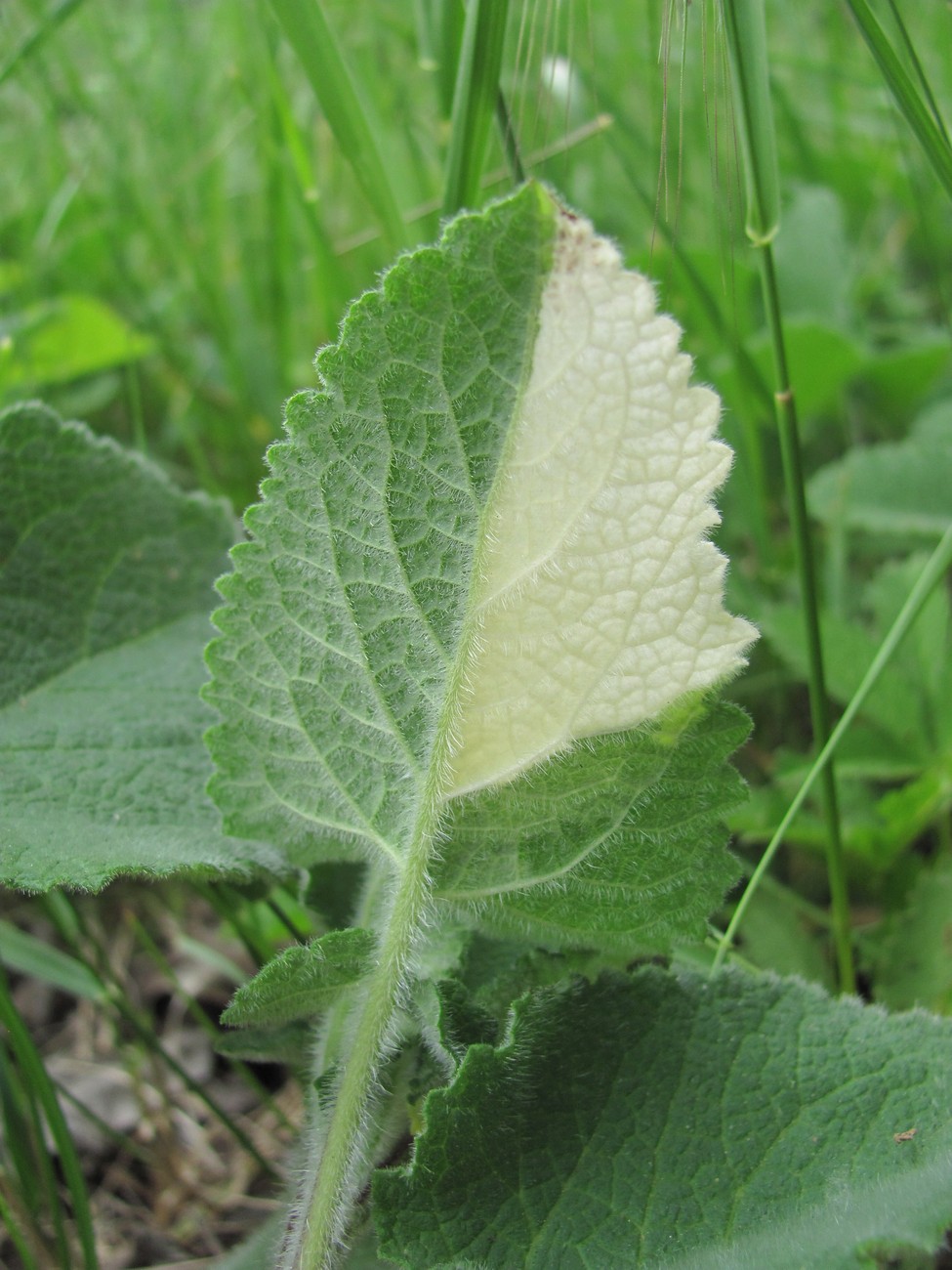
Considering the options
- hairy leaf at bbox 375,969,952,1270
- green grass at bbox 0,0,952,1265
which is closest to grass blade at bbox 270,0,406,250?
green grass at bbox 0,0,952,1265

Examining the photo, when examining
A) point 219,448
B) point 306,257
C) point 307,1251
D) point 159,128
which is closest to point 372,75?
point 306,257

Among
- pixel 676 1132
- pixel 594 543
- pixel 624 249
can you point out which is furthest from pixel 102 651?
pixel 624 249

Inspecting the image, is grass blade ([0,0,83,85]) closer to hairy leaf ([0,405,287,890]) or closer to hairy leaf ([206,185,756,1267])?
hairy leaf ([0,405,287,890])

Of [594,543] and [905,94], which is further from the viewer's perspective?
[905,94]

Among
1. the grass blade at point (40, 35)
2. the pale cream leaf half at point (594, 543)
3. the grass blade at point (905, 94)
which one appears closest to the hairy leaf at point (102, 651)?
the pale cream leaf half at point (594, 543)

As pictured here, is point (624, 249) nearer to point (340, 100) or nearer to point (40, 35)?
point (340, 100)

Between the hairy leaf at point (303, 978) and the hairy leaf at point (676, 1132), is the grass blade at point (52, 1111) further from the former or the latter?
the hairy leaf at point (676, 1132)
